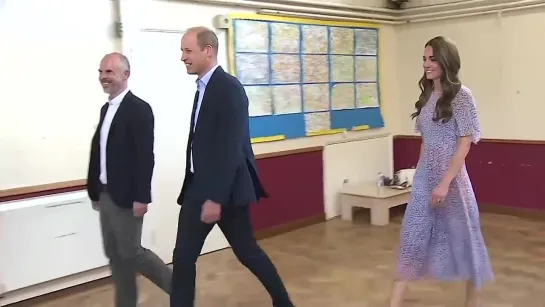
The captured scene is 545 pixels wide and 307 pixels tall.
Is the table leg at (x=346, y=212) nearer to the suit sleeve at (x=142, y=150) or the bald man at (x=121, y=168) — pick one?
the bald man at (x=121, y=168)

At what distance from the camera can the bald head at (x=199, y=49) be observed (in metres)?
2.54

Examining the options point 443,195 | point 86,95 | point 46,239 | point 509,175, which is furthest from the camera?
point 509,175

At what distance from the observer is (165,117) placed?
4.25 m

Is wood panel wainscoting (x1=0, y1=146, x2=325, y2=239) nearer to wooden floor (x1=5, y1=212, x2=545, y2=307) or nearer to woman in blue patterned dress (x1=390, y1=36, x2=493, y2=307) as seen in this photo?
A: wooden floor (x1=5, y1=212, x2=545, y2=307)

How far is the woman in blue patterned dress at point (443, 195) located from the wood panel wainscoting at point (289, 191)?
225 centimetres

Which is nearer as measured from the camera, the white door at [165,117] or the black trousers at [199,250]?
the black trousers at [199,250]

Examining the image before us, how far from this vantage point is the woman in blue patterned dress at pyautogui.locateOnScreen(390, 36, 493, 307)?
8.67ft

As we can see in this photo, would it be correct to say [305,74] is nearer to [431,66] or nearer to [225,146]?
[431,66]

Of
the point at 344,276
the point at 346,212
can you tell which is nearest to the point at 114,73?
the point at 344,276

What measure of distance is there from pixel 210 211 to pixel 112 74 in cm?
→ 75

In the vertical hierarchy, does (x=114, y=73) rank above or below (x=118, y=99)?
above

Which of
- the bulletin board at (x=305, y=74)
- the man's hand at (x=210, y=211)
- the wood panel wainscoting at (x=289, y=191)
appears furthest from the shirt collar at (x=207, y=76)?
the wood panel wainscoting at (x=289, y=191)

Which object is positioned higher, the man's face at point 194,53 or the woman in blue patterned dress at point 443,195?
the man's face at point 194,53

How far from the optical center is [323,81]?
546 cm
